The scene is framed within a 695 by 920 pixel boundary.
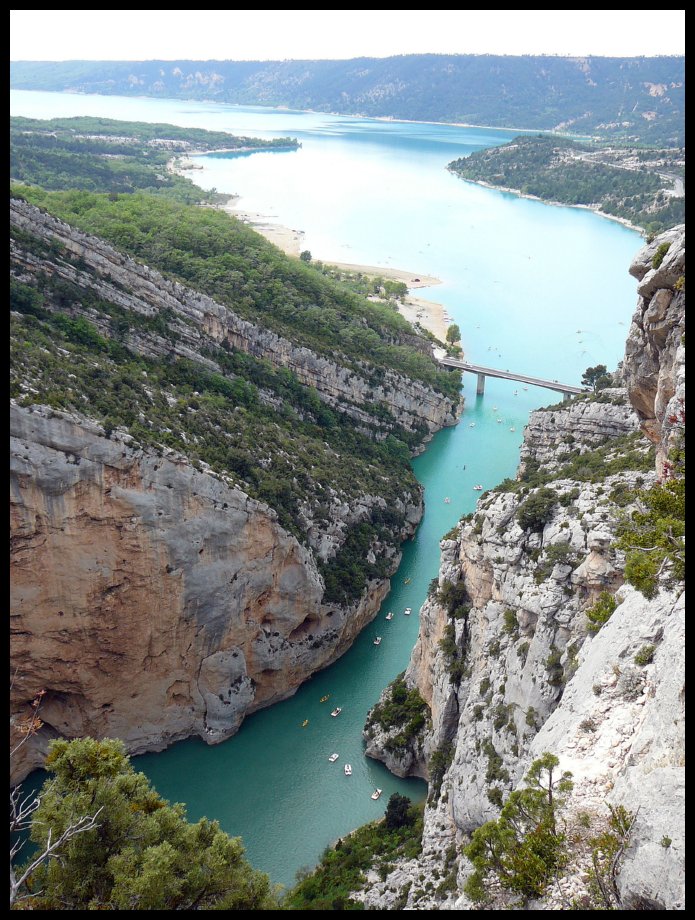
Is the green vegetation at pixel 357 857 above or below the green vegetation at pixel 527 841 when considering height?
below

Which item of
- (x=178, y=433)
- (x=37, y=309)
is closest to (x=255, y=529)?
(x=178, y=433)

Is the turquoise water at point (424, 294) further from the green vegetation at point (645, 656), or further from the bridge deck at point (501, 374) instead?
the green vegetation at point (645, 656)

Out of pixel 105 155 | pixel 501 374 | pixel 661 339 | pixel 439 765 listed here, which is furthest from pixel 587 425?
pixel 105 155

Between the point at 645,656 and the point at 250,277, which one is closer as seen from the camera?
the point at 645,656

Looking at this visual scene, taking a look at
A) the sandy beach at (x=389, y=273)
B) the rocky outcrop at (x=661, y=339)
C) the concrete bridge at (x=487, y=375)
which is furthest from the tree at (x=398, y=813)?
the sandy beach at (x=389, y=273)

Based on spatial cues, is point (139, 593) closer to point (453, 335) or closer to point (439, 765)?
point (439, 765)
